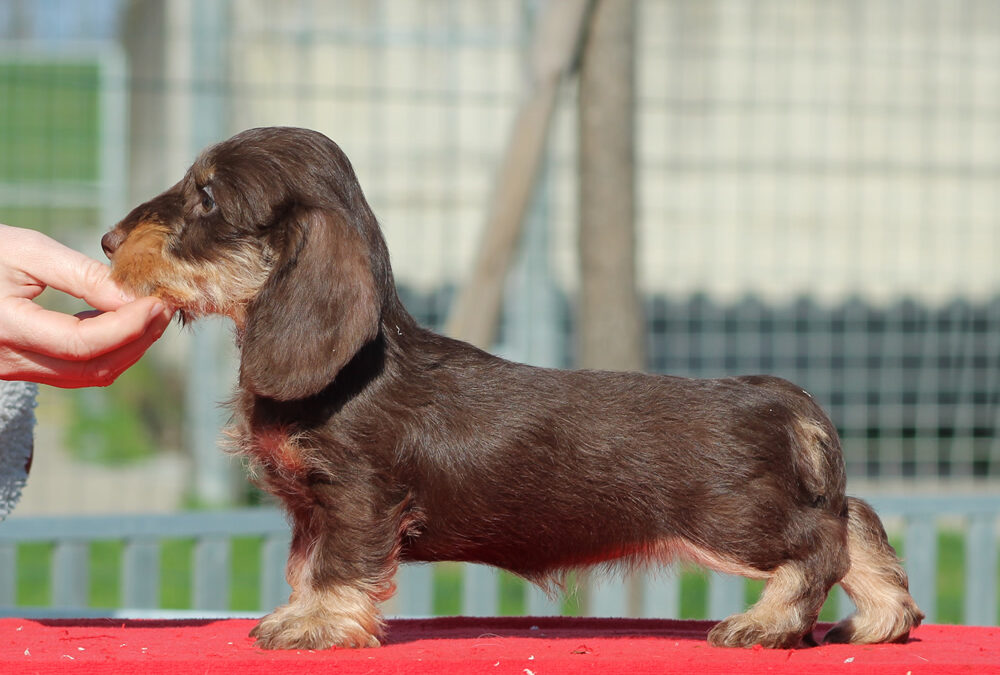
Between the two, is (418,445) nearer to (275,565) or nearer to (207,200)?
(207,200)

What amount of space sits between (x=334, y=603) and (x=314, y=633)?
75 millimetres

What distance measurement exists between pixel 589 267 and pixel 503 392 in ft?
8.65

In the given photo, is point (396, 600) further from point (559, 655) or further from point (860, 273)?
point (860, 273)

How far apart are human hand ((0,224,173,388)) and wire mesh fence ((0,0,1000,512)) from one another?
4.81 meters

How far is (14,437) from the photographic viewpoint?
3332 mm

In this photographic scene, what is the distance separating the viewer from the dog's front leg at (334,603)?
2.70 m

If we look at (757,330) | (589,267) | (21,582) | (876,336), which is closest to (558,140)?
(757,330)

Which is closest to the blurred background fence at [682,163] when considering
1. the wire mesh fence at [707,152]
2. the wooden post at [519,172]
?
the wire mesh fence at [707,152]

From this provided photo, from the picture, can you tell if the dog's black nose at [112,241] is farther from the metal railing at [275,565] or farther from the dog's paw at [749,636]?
the metal railing at [275,565]

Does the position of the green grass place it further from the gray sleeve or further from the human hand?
the human hand

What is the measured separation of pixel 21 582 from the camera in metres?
8.59

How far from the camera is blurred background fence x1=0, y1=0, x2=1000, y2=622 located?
789 centimetres

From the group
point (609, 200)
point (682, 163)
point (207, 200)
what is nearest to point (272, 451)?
point (207, 200)

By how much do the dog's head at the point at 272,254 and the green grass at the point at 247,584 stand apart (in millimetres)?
4381
